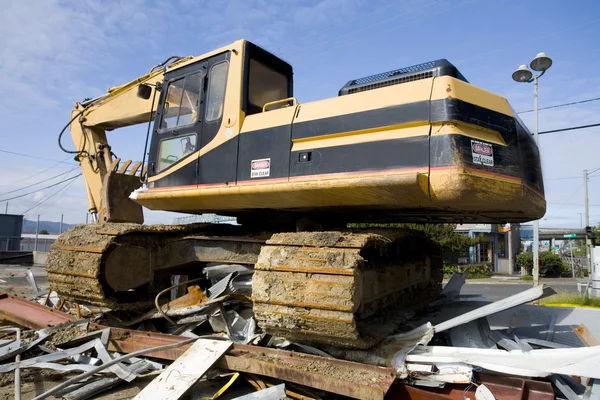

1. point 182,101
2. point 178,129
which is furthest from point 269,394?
point 182,101

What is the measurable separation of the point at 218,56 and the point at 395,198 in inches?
97.7

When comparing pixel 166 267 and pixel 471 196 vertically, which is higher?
pixel 471 196

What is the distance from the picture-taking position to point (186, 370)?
338 centimetres

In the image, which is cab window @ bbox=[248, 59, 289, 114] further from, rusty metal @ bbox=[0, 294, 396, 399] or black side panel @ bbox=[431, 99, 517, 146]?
rusty metal @ bbox=[0, 294, 396, 399]

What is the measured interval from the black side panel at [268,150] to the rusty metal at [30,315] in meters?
2.90

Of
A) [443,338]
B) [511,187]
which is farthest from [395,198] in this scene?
[443,338]

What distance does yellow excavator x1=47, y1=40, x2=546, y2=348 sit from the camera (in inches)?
126

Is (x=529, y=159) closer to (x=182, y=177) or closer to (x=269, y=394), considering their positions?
(x=269, y=394)

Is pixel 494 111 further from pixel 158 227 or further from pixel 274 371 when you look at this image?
pixel 158 227

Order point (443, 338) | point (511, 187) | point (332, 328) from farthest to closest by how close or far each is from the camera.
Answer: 1. point (443, 338)
2. point (511, 187)
3. point (332, 328)

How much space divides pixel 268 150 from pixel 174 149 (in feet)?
4.51

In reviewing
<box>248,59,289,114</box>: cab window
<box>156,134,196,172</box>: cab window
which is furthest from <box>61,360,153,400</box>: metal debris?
<box>248,59,289,114</box>: cab window

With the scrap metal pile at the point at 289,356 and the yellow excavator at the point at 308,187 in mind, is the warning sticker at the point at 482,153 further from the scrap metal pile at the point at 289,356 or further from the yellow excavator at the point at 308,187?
the scrap metal pile at the point at 289,356

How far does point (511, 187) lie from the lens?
3377 millimetres
